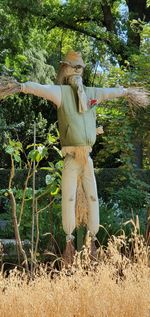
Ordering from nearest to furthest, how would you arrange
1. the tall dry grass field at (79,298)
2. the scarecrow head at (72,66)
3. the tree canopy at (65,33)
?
the tall dry grass field at (79,298), the scarecrow head at (72,66), the tree canopy at (65,33)

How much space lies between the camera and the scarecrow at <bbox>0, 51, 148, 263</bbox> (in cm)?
394

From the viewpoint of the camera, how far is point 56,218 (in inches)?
250

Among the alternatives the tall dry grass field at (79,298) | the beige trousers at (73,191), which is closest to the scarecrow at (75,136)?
the beige trousers at (73,191)

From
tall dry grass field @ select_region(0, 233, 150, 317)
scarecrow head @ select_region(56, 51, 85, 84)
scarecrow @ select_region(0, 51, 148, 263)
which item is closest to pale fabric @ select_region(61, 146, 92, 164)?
scarecrow @ select_region(0, 51, 148, 263)

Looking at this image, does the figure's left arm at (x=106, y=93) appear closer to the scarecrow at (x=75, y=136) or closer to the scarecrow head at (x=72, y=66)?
the scarecrow at (x=75, y=136)

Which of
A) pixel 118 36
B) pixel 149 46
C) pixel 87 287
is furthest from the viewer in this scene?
pixel 118 36

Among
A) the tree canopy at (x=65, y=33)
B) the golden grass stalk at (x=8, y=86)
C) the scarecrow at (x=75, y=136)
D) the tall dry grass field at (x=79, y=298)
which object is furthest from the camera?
the tree canopy at (x=65, y=33)

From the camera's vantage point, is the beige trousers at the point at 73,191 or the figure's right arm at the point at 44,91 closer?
the figure's right arm at the point at 44,91

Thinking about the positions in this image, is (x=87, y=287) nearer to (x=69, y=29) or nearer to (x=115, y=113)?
(x=115, y=113)

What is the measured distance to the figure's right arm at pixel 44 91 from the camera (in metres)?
3.82

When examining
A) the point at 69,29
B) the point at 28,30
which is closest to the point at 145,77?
the point at 28,30

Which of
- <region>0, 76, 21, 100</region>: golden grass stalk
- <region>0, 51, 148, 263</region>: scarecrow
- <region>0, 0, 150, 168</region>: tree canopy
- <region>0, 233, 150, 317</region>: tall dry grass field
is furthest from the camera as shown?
<region>0, 0, 150, 168</region>: tree canopy

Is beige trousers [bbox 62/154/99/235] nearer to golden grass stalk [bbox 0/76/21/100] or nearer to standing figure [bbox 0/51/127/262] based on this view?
standing figure [bbox 0/51/127/262]

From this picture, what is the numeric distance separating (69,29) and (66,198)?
10.2 m
